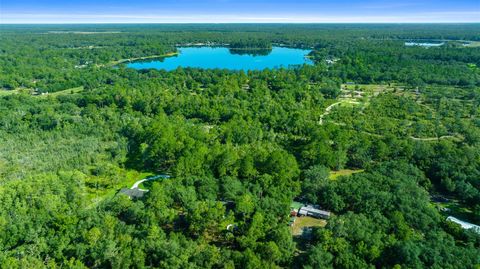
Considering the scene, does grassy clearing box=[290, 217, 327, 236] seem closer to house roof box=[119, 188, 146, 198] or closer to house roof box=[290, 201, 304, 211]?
house roof box=[290, 201, 304, 211]

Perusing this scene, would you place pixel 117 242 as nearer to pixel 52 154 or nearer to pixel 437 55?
pixel 52 154

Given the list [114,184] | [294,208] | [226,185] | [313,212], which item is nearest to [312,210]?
[313,212]

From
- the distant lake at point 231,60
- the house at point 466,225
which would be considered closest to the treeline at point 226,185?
the house at point 466,225

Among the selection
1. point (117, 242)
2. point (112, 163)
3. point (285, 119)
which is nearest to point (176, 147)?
point (112, 163)

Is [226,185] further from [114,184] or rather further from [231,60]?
[231,60]

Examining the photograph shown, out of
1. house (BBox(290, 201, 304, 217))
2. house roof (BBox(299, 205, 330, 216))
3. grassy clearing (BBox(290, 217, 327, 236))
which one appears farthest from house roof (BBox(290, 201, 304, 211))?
grassy clearing (BBox(290, 217, 327, 236))
